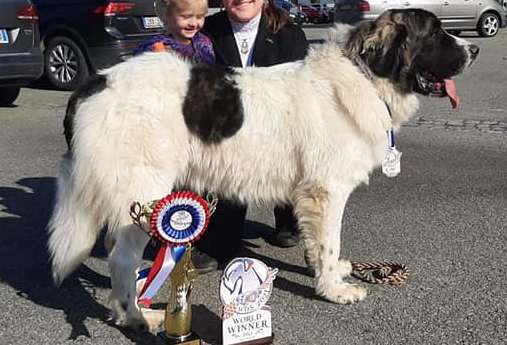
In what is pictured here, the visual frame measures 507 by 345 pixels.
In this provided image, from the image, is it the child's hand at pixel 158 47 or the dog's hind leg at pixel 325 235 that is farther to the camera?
the child's hand at pixel 158 47

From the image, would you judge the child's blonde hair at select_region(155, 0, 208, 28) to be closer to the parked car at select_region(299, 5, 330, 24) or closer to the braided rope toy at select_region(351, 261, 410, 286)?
the braided rope toy at select_region(351, 261, 410, 286)

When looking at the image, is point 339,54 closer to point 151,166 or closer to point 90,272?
point 151,166

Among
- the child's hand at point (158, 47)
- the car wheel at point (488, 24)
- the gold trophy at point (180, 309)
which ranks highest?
the child's hand at point (158, 47)

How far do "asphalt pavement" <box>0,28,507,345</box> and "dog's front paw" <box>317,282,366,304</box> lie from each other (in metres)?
0.07

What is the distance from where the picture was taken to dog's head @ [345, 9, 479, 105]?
13.3ft

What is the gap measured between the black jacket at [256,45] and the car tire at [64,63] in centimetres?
755

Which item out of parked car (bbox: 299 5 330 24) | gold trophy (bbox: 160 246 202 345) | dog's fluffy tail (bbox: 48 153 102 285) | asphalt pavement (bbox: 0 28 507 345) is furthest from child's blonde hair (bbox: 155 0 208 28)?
parked car (bbox: 299 5 330 24)

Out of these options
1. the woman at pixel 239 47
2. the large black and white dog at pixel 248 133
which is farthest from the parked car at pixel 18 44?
the large black and white dog at pixel 248 133

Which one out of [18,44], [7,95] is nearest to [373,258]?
[18,44]

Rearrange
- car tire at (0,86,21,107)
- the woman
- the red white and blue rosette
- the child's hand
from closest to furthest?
the red white and blue rosette, the child's hand, the woman, car tire at (0,86,21,107)

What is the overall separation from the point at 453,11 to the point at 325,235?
58.7ft

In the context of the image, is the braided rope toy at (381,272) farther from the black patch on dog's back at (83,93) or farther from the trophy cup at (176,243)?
the black patch on dog's back at (83,93)

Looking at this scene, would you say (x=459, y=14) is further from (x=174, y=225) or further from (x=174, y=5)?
(x=174, y=225)

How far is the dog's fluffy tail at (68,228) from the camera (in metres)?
3.80
